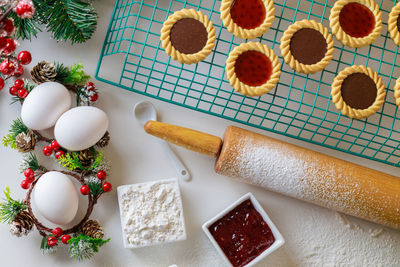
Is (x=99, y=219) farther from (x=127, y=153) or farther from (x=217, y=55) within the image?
(x=217, y=55)

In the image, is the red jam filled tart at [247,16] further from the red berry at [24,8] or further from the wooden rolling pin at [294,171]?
the red berry at [24,8]

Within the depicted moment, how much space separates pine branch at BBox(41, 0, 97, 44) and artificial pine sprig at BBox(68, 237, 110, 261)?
648 millimetres

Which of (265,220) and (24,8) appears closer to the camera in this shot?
(24,8)

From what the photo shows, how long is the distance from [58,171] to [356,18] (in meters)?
1.10

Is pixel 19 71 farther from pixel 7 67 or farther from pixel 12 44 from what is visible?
pixel 12 44

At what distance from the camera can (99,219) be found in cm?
153

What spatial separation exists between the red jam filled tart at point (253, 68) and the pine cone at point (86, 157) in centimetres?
53

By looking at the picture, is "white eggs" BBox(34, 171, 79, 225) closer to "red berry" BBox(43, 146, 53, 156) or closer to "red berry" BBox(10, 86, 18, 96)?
"red berry" BBox(43, 146, 53, 156)

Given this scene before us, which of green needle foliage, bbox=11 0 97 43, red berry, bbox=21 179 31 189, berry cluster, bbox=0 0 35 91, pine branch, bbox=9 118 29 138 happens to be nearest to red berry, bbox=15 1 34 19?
berry cluster, bbox=0 0 35 91

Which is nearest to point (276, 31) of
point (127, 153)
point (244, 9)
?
point (244, 9)

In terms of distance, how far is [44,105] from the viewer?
4.55 ft

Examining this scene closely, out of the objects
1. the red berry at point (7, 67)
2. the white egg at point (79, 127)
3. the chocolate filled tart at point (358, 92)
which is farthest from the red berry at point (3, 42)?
the chocolate filled tart at point (358, 92)

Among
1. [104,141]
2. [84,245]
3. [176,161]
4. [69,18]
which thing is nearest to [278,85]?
[176,161]

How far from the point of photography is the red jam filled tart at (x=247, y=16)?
1389mm
